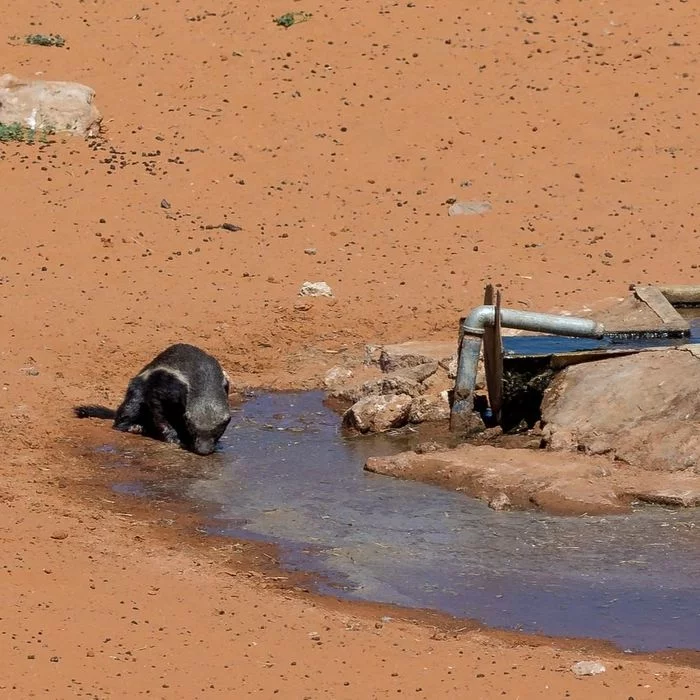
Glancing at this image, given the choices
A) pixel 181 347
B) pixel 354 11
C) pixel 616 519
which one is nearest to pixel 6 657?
pixel 616 519

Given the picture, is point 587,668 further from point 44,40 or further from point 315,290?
point 44,40

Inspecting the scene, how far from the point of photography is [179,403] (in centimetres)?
1133

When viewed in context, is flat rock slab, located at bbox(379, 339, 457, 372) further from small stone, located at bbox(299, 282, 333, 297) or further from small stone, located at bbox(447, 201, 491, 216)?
small stone, located at bbox(447, 201, 491, 216)

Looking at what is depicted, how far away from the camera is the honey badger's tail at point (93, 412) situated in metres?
11.8

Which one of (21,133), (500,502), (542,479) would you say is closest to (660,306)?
(542,479)

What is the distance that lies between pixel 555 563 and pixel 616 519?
831 millimetres

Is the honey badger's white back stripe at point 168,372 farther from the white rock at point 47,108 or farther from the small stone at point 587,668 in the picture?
the white rock at point 47,108

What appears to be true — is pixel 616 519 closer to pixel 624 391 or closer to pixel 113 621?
pixel 624 391

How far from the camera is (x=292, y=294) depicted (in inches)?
578

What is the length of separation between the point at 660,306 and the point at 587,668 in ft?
20.8

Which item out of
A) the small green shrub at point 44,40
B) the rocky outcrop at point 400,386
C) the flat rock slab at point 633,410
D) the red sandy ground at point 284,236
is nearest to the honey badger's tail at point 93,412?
the red sandy ground at point 284,236

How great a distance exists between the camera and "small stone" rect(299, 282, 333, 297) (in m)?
14.6

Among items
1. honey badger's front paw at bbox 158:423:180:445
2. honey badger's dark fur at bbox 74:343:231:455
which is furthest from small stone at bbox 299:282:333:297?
Answer: honey badger's front paw at bbox 158:423:180:445

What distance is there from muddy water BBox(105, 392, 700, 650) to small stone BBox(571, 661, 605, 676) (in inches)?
20.2
